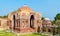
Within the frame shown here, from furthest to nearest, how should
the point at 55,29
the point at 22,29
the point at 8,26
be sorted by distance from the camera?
1. the point at 8,26
2. the point at 55,29
3. the point at 22,29

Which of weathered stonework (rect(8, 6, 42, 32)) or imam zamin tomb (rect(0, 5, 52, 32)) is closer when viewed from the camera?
weathered stonework (rect(8, 6, 42, 32))

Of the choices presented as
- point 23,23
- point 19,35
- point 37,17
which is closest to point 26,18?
point 23,23

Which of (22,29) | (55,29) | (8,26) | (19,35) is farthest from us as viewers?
(8,26)

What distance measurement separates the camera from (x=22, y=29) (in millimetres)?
39531

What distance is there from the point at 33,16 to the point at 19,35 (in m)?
11.5

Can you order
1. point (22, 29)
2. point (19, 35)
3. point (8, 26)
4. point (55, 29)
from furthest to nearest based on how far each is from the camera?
point (8, 26) → point (55, 29) → point (22, 29) → point (19, 35)

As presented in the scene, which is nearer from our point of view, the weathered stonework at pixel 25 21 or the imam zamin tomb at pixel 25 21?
the weathered stonework at pixel 25 21

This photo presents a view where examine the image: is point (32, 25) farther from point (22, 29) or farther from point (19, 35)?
point (19, 35)

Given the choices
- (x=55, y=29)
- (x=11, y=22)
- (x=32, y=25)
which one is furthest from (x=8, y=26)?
(x=55, y=29)

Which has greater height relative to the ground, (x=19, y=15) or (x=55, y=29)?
(x=19, y=15)

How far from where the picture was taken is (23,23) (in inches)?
1598

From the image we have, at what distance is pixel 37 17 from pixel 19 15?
210 inches

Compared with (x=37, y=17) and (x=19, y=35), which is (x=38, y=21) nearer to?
(x=37, y=17)

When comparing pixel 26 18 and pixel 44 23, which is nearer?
pixel 26 18
